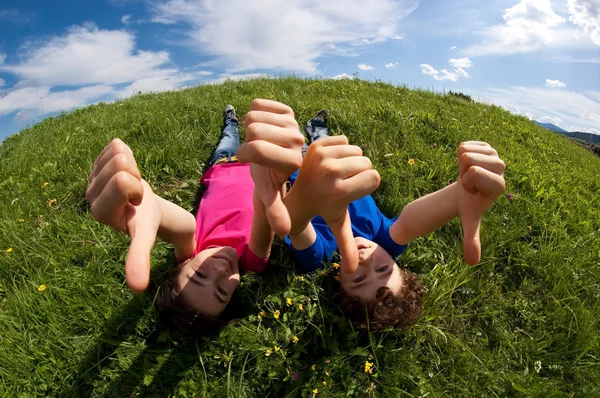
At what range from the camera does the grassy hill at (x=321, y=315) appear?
2166 mm

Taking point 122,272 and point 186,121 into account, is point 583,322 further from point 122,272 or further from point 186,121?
point 186,121

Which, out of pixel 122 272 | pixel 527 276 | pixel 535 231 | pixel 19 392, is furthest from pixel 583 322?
pixel 19 392

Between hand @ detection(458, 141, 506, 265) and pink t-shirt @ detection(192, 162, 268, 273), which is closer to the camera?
hand @ detection(458, 141, 506, 265)

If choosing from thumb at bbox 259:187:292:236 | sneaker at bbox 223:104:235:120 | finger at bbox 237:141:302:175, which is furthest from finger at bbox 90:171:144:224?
sneaker at bbox 223:104:235:120

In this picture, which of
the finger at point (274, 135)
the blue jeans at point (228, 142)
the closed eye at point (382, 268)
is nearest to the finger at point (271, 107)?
the finger at point (274, 135)

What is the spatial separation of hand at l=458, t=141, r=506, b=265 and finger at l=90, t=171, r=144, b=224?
54.3 inches

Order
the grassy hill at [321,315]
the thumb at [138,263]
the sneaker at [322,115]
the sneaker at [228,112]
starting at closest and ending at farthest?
the thumb at [138,263], the grassy hill at [321,315], the sneaker at [322,115], the sneaker at [228,112]

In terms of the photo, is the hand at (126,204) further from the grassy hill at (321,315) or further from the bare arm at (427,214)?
the bare arm at (427,214)

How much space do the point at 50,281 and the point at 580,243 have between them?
12.9ft

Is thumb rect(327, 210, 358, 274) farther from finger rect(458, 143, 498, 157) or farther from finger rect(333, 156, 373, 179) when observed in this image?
finger rect(458, 143, 498, 157)

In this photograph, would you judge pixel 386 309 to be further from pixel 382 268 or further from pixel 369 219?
pixel 369 219

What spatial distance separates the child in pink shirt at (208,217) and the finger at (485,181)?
761 mm

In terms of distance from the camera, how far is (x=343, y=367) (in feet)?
7.08

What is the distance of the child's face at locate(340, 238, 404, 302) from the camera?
223cm
